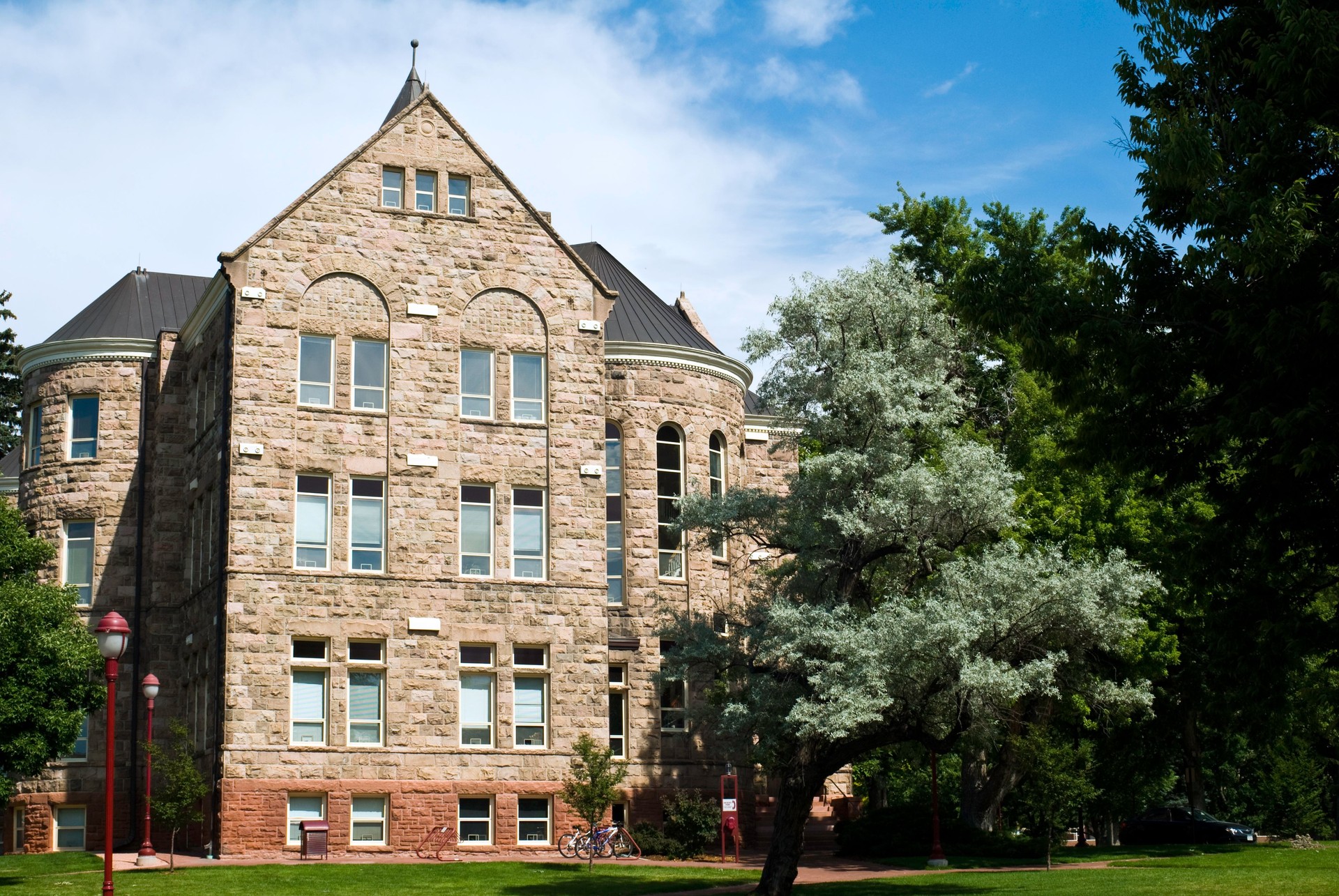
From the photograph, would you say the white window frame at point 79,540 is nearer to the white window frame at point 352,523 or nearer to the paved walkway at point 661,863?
the paved walkway at point 661,863

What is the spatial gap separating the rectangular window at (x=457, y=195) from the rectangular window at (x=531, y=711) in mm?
11230

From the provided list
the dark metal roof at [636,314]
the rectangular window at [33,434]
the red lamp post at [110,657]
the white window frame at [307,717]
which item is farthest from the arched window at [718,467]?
the red lamp post at [110,657]

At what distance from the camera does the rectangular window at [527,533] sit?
117 feet

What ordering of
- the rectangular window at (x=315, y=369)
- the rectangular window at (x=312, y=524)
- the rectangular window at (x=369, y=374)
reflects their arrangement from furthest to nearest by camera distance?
the rectangular window at (x=369, y=374) → the rectangular window at (x=315, y=369) → the rectangular window at (x=312, y=524)

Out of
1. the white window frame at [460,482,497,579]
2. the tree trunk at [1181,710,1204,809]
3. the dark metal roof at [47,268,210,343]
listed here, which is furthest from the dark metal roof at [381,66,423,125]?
the tree trunk at [1181,710,1204,809]

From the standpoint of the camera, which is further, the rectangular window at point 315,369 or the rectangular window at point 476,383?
the rectangular window at point 476,383

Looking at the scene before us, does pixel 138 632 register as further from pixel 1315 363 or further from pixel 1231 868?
pixel 1315 363

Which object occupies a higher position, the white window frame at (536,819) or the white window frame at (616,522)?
the white window frame at (616,522)

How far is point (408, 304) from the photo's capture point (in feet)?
117

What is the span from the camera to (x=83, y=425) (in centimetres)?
4072

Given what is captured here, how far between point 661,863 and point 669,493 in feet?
34.7

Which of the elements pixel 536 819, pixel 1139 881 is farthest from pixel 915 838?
pixel 1139 881

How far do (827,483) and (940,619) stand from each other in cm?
396

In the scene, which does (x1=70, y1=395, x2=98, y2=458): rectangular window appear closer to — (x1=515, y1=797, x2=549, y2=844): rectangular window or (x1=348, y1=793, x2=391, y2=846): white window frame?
(x1=348, y1=793, x2=391, y2=846): white window frame
